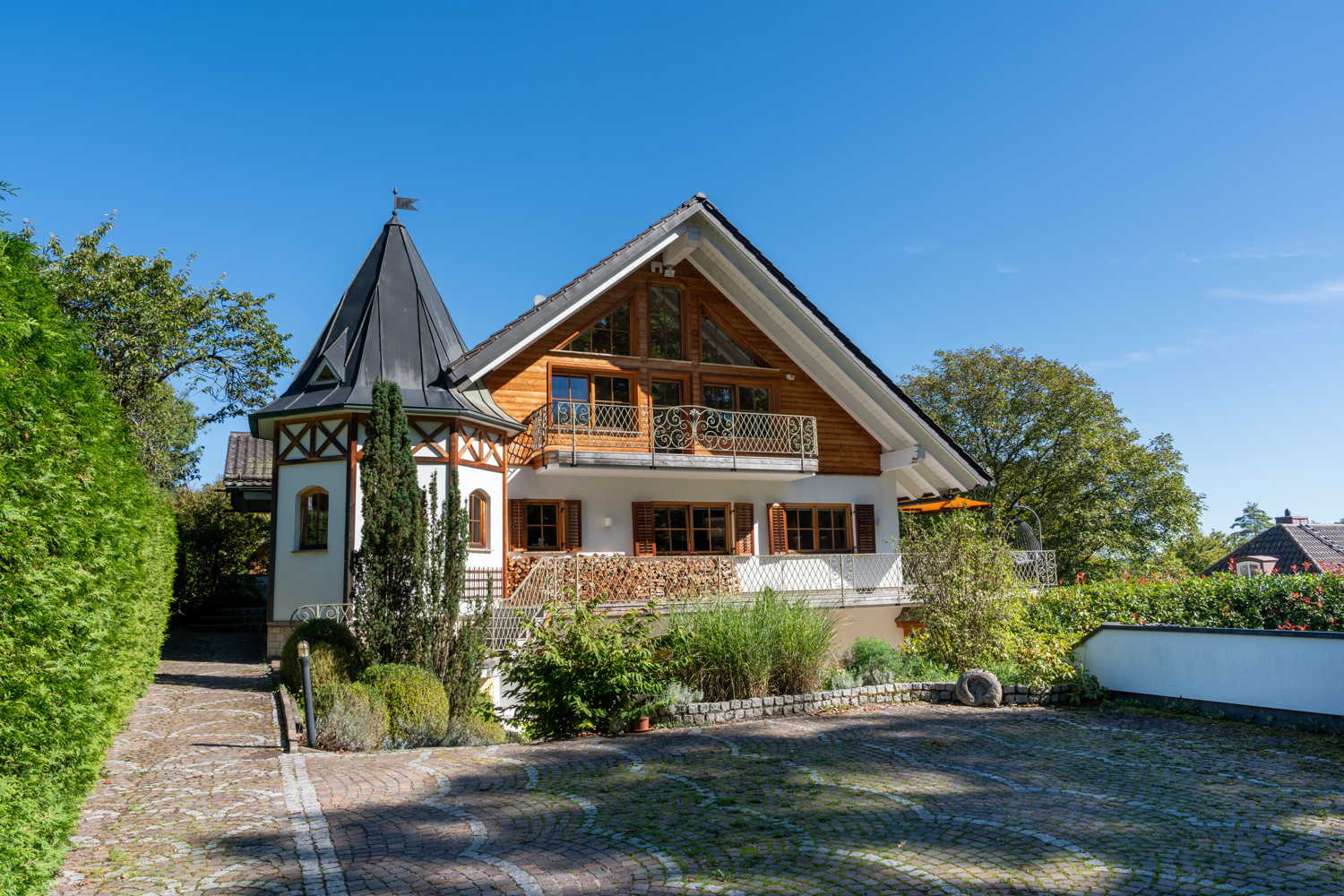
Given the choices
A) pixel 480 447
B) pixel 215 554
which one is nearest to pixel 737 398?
pixel 480 447

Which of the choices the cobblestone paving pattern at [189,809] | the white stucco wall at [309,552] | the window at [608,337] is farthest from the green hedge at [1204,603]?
the white stucco wall at [309,552]

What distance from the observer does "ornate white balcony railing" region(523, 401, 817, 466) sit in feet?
55.9

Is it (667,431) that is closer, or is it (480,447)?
(480,447)

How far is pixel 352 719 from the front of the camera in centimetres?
889

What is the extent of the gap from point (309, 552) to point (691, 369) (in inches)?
341

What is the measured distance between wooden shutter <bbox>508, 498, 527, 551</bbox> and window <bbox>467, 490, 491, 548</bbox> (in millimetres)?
646

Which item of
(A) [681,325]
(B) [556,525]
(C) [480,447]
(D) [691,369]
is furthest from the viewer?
(A) [681,325]

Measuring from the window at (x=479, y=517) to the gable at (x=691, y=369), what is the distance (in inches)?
77.8

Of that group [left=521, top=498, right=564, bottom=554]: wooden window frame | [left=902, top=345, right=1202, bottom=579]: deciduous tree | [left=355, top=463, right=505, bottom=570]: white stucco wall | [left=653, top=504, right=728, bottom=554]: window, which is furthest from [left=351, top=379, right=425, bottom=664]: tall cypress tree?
[left=902, top=345, right=1202, bottom=579]: deciduous tree

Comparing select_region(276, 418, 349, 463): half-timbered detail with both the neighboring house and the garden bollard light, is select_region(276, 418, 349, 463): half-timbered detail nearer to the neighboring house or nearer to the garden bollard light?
the garden bollard light

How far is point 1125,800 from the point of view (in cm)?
679

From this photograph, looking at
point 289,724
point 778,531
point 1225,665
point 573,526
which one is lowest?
point 289,724

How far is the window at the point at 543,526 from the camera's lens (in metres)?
16.9

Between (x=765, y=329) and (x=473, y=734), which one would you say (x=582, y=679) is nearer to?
(x=473, y=734)
